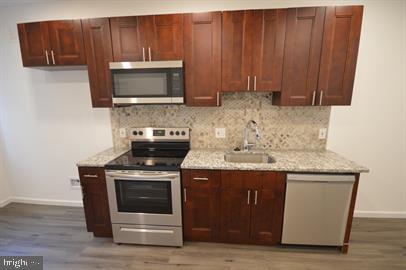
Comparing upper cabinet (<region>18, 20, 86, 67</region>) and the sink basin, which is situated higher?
upper cabinet (<region>18, 20, 86, 67</region>)

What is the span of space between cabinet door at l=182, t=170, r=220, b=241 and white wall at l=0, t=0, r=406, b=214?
1420 millimetres

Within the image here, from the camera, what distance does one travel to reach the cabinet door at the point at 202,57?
6.46ft

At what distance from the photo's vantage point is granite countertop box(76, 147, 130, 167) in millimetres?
2035

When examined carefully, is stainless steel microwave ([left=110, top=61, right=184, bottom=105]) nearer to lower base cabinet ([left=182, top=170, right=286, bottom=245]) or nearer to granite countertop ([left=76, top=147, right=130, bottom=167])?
granite countertop ([left=76, top=147, right=130, bottom=167])

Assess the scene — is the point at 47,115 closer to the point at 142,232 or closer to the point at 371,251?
the point at 142,232

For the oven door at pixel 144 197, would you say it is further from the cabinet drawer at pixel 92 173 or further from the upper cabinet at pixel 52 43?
the upper cabinet at pixel 52 43

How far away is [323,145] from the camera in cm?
244

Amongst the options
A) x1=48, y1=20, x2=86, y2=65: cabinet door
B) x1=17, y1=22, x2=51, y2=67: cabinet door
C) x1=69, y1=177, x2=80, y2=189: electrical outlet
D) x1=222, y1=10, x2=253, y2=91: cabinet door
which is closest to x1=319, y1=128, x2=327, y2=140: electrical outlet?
x1=222, y1=10, x2=253, y2=91: cabinet door

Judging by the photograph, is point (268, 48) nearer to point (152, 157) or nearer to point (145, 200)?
point (152, 157)

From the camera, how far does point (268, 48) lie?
1.97 meters

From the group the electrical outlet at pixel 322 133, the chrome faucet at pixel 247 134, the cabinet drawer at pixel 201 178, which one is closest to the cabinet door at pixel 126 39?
the cabinet drawer at pixel 201 178

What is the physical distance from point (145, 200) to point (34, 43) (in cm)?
204

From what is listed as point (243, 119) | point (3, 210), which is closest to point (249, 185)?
point (243, 119)

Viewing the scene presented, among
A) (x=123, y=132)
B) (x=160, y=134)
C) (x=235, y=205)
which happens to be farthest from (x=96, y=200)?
(x=235, y=205)
